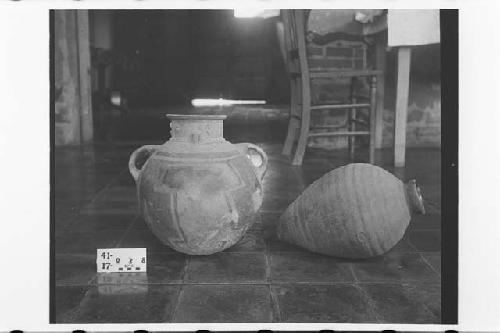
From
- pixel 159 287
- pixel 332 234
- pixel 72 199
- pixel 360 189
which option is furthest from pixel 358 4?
pixel 72 199

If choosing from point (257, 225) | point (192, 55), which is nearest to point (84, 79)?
point (257, 225)

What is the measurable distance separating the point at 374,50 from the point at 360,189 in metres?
2.71

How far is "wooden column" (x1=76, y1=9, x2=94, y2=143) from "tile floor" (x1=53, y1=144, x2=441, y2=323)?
2.84 m

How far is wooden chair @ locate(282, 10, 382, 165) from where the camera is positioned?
3633 mm

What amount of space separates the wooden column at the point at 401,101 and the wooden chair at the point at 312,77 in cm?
18

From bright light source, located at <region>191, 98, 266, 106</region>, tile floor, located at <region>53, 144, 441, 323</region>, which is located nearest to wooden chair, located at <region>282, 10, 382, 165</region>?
tile floor, located at <region>53, 144, 441, 323</region>

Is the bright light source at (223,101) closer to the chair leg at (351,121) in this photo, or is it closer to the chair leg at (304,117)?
the chair leg at (351,121)

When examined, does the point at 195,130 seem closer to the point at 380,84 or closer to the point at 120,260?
the point at 120,260

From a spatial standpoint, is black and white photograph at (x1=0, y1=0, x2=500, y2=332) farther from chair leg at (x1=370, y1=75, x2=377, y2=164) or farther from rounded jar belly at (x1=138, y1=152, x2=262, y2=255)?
chair leg at (x1=370, y1=75, x2=377, y2=164)

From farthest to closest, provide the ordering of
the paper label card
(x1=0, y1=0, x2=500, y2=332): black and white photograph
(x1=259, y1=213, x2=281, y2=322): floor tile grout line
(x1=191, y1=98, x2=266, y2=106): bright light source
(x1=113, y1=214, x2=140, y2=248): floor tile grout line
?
(x1=191, y1=98, x2=266, y2=106): bright light source, (x1=113, y1=214, x2=140, y2=248): floor tile grout line, the paper label card, (x1=259, y1=213, x2=281, y2=322): floor tile grout line, (x1=0, y1=0, x2=500, y2=332): black and white photograph

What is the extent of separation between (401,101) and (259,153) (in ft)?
6.25

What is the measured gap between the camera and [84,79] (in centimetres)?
546
